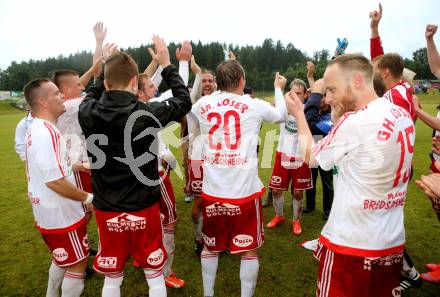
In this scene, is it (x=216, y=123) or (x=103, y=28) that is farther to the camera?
(x=103, y=28)

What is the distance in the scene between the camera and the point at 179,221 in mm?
6773

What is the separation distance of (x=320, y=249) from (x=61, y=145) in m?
2.92

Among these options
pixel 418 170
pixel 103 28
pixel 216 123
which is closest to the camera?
pixel 216 123

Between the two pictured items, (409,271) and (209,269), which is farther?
(409,271)

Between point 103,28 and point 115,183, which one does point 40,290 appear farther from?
point 103,28

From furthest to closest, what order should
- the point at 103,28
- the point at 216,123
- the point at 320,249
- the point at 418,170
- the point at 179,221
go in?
the point at 418,170
the point at 179,221
the point at 103,28
the point at 216,123
the point at 320,249

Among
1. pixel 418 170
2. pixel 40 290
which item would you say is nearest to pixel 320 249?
pixel 40 290

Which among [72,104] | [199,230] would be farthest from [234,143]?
[72,104]

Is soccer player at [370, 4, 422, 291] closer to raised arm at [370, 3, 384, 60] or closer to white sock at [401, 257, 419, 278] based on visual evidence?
white sock at [401, 257, 419, 278]

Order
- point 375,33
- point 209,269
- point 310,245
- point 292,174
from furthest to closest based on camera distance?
point 292,174 < point 310,245 < point 375,33 < point 209,269

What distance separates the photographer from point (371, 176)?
240 cm

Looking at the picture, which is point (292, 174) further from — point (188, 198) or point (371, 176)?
point (371, 176)

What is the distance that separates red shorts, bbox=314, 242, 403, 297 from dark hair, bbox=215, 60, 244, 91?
2067mm

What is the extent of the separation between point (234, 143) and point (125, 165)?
1278 mm
